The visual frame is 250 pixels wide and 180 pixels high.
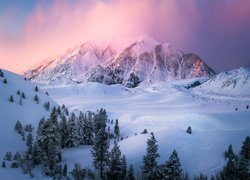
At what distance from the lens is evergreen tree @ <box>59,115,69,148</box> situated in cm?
7875

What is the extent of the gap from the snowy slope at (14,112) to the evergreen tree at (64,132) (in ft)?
23.3

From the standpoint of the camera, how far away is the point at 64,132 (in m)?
80.2

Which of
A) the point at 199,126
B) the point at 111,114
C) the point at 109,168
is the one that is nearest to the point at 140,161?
the point at 109,168

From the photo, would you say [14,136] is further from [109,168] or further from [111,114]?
[111,114]

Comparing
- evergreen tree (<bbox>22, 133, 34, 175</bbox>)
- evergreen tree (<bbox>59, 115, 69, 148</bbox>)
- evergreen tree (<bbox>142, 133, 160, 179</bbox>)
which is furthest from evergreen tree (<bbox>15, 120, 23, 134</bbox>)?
evergreen tree (<bbox>142, 133, 160, 179</bbox>)

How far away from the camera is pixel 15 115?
3137 inches

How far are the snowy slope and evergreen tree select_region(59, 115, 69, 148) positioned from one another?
7104 millimetres

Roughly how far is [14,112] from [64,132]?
526 inches

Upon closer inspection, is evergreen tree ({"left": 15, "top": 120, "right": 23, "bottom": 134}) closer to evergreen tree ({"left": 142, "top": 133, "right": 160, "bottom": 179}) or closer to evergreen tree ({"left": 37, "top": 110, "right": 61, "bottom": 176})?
evergreen tree ({"left": 37, "top": 110, "right": 61, "bottom": 176})

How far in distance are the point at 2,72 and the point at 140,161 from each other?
5248 cm

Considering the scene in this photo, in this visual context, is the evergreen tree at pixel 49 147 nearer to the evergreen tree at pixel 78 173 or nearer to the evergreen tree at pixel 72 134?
the evergreen tree at pixel 78 173

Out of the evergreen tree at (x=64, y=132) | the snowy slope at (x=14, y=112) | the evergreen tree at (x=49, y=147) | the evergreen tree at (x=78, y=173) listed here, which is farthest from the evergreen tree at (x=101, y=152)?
the evergreen tree at (x=64, y=132)

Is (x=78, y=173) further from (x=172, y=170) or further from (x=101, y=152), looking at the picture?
(x=172, y=170)

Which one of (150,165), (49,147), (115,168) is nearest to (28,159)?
(49,147)
